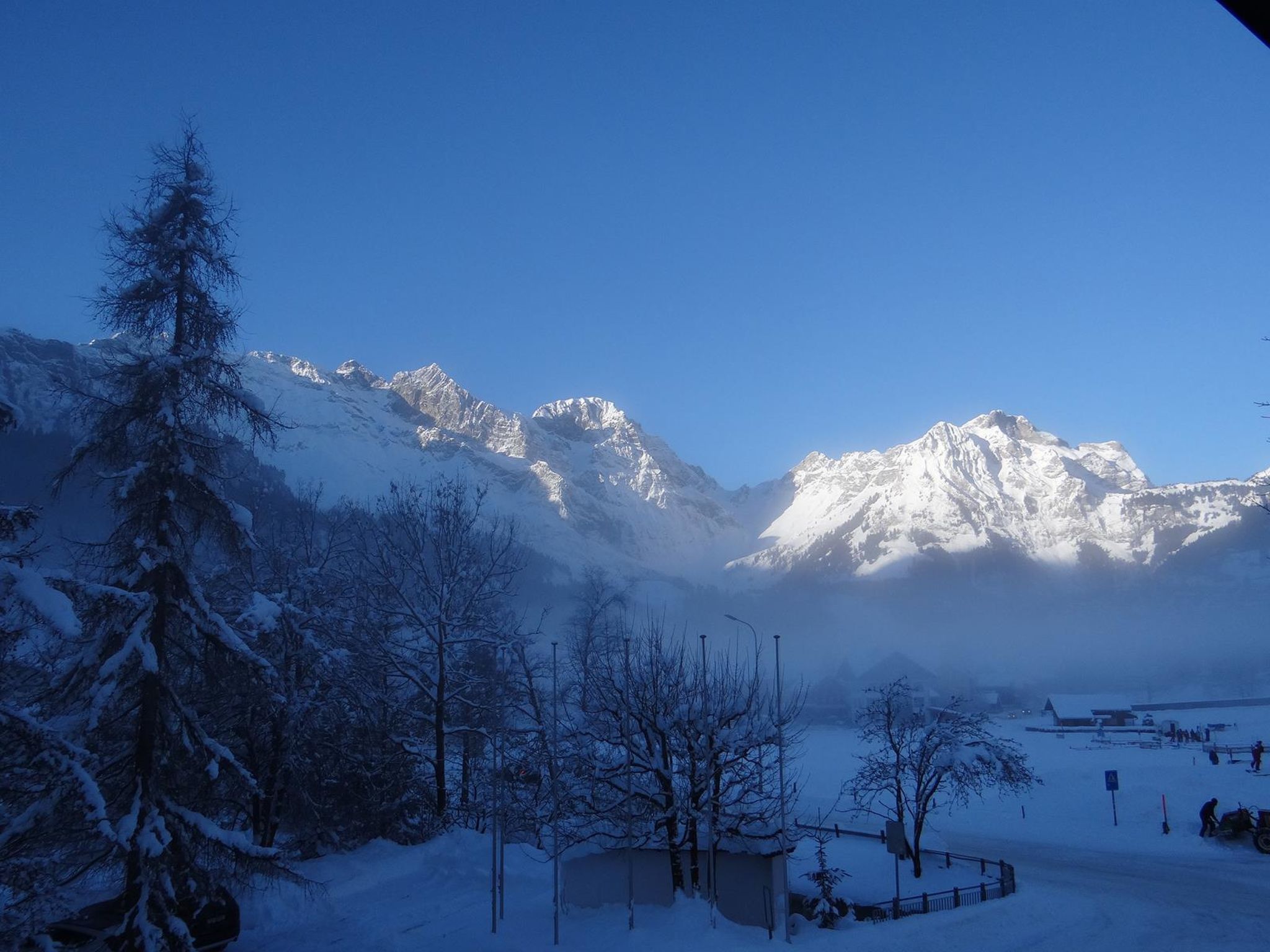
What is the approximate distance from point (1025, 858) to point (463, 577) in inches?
828

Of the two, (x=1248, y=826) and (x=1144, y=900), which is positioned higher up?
(x=1248, y=826)

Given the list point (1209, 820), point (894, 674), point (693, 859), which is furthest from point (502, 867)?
point (894, 674)

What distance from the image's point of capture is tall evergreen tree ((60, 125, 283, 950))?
9984 millimetres

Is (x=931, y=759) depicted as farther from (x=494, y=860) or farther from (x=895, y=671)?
(x=895, y=671)

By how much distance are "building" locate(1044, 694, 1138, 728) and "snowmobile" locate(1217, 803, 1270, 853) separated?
65196 millimetres

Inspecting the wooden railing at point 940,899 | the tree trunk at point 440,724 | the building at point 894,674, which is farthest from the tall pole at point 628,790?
the building at point 894,674

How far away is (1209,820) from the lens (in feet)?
95.5

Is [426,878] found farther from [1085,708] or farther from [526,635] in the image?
[1085,708]

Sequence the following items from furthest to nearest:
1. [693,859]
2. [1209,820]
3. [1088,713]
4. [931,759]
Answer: [1088,713]
[1209,820]
[931,759]
[693,859]

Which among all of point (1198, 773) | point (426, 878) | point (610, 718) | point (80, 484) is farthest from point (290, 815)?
point (1198, 773)

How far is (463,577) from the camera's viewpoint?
2789cm

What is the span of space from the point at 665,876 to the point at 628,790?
102 inches

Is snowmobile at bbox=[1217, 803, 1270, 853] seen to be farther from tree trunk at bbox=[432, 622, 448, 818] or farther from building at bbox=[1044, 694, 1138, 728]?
building at bbox=[1044, 694, 1138, 728]

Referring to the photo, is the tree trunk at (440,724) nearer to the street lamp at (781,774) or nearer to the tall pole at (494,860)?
the tall pole at (494,860)
